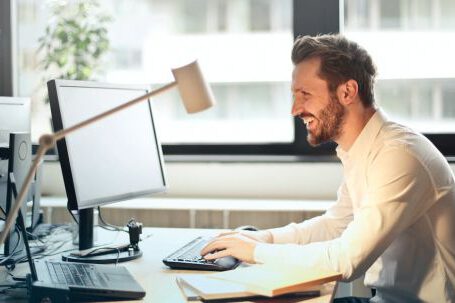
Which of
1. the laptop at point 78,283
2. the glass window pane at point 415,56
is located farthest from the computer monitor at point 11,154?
the glass window pane at point 415,56

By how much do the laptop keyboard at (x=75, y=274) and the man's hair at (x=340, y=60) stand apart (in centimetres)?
84

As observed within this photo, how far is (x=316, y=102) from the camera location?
71.6 inches

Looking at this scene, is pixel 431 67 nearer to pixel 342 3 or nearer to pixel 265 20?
pixel 342 3

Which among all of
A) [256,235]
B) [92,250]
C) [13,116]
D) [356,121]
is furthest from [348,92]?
[13,116]

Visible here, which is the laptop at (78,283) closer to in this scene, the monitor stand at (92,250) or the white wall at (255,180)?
the monitor stand at (92,250)

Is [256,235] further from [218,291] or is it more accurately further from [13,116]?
[13,116]

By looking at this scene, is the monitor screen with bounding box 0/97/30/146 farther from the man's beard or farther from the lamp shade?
the man's beard

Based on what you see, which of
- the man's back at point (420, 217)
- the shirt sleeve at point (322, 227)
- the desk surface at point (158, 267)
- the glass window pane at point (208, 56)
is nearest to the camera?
the desk surface at point (158, 267)

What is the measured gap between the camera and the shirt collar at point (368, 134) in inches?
67.6

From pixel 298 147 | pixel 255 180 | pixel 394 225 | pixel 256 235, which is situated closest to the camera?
pixel 394 225

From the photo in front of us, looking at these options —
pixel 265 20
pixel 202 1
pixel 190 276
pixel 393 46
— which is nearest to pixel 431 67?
pixel 393 46

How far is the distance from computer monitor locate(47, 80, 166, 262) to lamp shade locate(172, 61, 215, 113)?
467 mm

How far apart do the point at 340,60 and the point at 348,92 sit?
0.32 feet

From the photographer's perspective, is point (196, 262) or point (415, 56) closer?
point (196, 262)
